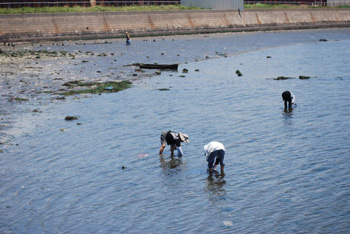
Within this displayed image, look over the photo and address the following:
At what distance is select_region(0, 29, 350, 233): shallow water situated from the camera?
11742mm

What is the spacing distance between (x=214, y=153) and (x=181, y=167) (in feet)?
5.44

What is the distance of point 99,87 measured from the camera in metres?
30.3

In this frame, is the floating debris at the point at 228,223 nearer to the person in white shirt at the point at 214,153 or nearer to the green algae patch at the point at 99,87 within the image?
the person in white shirt at the point at 214,153

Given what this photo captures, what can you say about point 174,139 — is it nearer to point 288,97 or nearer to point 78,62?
point 288,97

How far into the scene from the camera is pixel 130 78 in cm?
3438

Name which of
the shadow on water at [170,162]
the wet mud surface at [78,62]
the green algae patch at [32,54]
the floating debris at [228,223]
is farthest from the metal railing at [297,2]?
the floating debris at [228,223]

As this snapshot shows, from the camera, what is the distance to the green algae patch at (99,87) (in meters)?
28.9

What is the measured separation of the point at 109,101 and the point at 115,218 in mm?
15068

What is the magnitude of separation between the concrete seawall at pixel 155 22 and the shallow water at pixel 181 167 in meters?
41.7

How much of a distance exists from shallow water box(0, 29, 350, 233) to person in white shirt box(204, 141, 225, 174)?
373 mm

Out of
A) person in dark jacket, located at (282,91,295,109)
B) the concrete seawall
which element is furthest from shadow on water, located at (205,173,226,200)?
the concrete seawall

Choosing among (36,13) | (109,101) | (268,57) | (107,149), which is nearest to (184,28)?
(36,13)

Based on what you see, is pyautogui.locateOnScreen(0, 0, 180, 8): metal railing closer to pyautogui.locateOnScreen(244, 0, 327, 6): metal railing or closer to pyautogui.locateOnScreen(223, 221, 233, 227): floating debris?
pyautogui.locateOnScreen(244, 0, 327, 6): metal railing

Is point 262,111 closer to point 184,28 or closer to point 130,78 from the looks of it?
point 130,78
